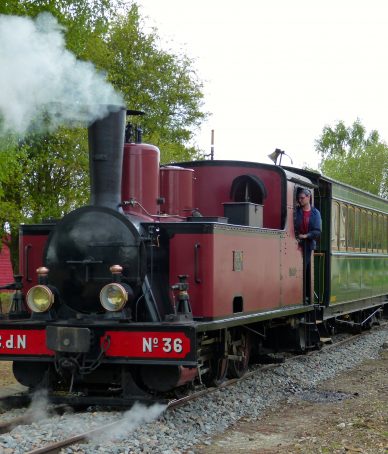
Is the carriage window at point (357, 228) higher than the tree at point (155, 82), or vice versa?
the tree at point (155, 82)

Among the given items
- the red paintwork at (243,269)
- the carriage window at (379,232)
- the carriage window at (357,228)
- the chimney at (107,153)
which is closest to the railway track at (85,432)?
the red paintwork at (243,269)

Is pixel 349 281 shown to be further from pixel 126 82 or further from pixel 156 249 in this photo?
pixel 126 82

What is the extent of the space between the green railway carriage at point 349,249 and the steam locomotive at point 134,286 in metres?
2.96

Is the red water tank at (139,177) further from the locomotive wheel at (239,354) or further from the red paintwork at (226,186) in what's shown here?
the locomotive wheel at (239,354)

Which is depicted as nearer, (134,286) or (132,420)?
(132,420)

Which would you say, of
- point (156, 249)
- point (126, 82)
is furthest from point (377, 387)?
point (126, 82)

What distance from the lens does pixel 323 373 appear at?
10.2m

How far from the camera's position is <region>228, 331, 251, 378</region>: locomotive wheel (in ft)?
28.1

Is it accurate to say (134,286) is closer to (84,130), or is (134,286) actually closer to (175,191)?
(175,191)

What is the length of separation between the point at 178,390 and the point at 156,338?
135cm

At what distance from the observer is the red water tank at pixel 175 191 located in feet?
27.0

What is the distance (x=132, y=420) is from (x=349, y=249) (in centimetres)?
727

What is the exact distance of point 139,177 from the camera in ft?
24.7

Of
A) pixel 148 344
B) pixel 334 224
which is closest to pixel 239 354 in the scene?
pixel 148 344
